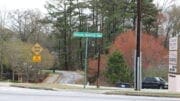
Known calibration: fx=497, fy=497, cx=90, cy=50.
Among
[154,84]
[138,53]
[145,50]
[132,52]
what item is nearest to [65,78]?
[132,52]

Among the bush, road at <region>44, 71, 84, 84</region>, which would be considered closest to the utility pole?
the bush

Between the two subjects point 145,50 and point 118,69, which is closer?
point 118,69

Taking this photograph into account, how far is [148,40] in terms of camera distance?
7275cm

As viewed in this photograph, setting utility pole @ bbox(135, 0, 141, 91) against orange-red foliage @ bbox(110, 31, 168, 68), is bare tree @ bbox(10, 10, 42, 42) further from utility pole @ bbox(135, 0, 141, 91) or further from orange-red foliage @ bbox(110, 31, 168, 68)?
utility pole @ bbox(135, 0, 141, 91)

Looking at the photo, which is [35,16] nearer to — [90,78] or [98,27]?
[98,27]

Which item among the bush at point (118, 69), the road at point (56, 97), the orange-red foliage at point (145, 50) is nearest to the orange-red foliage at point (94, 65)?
the orange-red foliage at point (145, 50)

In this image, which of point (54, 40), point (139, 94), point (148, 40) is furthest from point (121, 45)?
point (139, 94)

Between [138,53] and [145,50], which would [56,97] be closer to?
[138,53]

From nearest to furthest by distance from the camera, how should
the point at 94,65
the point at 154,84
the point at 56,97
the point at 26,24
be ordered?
the point at 56,97
the point at 154,84
the point at 94,65
the point at 26,24

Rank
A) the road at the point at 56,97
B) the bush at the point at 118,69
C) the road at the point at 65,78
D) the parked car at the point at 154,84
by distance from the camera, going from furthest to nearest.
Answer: the road at the point at 65,78
the bush at the point at 118,69
the parked car at the point at 154,84
the road at the point at 56,97

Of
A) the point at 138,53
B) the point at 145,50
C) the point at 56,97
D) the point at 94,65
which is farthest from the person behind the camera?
the point at 94,65

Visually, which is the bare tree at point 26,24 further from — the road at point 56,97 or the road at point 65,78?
the road at point 56,97

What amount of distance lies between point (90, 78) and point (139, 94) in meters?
46.2

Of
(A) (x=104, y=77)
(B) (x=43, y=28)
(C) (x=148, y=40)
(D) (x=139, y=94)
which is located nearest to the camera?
(D) (x=139, y=94)
